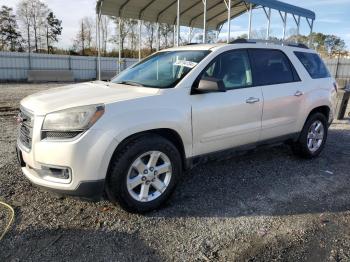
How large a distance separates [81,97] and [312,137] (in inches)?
155

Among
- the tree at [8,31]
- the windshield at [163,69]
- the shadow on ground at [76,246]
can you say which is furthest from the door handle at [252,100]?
the tree at [8,31]

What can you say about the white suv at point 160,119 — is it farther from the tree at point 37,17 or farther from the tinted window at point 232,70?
the tree at point 37,17

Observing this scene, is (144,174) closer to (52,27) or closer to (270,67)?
(270,67)

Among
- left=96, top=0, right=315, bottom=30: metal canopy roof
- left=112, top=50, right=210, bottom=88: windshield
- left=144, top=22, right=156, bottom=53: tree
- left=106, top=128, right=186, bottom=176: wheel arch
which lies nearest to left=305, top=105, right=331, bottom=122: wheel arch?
left=112, top=50, right=210, bottom=88: windshield

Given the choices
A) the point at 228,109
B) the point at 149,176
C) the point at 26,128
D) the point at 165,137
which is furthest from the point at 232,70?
the point at 26,128

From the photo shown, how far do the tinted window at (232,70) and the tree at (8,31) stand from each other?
40422 millimetres

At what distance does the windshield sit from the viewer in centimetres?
397

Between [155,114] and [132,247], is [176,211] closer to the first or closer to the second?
[132,247]

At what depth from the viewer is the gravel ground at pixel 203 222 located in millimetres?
2945

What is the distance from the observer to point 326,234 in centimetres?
331

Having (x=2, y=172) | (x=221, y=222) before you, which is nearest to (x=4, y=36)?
(x=2, y=172)

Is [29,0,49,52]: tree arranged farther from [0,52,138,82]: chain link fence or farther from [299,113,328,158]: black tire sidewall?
[299,113,328,158]: black tire sidewall

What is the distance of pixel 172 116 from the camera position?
11.7ft

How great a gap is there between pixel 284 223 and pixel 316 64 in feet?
10.7
